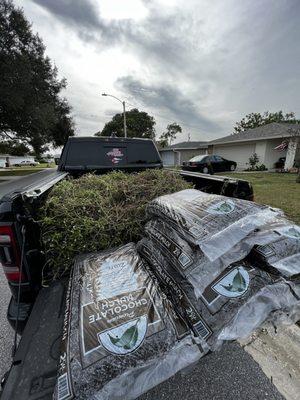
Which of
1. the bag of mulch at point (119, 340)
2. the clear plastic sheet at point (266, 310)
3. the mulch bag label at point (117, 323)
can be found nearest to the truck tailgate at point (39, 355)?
the bag of mulch at point (119, 340)

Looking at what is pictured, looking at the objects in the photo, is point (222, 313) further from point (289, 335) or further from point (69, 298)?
point (289, 335)

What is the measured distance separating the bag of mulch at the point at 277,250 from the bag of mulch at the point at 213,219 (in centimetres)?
7

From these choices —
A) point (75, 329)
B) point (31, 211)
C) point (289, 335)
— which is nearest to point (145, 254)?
point (75, 329)

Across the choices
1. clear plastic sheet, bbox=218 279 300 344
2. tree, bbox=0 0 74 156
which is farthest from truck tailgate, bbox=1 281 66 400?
tree, bbox=0 0 74 156

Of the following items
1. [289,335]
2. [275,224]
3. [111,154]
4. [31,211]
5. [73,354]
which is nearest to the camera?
[73,354]

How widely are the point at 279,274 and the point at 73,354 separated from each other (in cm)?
125

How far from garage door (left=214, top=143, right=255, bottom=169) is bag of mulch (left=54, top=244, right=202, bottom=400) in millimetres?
22950

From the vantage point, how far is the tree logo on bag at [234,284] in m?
1.36

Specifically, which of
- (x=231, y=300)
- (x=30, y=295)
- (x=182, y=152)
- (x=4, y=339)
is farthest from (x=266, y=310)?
(x=182, y=152)

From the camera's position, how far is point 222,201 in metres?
1.68

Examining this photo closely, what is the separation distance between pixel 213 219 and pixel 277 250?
1.46ft

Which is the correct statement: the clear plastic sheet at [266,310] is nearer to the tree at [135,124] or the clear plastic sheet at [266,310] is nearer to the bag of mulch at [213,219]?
the bag of mulch at [213,219]

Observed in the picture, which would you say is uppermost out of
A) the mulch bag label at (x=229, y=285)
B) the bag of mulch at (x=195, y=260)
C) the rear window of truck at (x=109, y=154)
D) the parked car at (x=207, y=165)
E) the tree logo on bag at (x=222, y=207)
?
the rear window of truck at (x=109, y=154)

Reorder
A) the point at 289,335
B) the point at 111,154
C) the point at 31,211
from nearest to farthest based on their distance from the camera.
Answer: the point at 31,211
the point at 289,335
the point at 111,154
